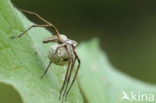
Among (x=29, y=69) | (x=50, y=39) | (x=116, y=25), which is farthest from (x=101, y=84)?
(x=116, y=25)

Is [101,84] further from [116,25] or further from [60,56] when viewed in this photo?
[116,25]

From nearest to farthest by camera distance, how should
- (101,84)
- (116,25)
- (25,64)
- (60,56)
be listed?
(25,64) → (60,56) → (101,84) → (116,25)

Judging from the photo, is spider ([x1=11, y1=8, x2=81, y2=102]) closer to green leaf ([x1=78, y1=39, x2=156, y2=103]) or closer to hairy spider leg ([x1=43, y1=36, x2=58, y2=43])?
hairy spider leg ([x1=43, y1=36, x2=58, y2=43])

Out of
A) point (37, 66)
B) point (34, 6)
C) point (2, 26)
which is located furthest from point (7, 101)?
point (34, 6)

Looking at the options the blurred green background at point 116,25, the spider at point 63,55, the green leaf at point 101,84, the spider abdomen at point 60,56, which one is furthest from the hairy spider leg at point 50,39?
the blurred green background at point 116,25

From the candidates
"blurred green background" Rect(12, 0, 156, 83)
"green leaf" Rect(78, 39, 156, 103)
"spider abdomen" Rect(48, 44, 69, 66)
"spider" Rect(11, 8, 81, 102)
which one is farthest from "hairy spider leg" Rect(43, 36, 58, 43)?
"blurred green background" Rect(12, 0, 156, 83)

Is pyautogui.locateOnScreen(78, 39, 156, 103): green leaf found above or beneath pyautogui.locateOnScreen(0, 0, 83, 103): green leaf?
beneath
